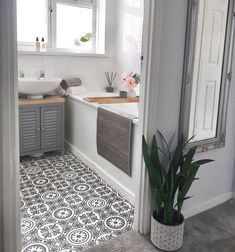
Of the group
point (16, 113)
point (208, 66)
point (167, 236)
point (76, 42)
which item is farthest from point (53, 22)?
point (167, 236)

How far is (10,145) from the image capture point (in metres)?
1.34

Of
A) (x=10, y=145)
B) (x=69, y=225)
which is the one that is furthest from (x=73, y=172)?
(x=10, y=145)

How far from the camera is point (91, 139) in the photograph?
119 inches

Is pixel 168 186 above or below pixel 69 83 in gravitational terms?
below

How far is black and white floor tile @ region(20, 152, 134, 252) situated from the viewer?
1.88 m

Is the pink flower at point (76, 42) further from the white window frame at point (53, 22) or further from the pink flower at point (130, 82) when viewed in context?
the pink flower at point (130, 82)

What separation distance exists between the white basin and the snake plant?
168cm

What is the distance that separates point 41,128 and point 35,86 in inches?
18.6

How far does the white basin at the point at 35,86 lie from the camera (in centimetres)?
295

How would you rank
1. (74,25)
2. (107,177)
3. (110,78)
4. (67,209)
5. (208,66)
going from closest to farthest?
1. (208,66)
2. (67,209)
3. (107,177)
4. (74,25)
5. (110,78)

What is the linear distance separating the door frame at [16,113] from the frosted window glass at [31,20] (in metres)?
2.22

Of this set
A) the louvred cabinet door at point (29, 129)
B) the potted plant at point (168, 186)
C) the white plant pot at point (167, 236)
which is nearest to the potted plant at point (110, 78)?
the louvred cabinet door at point (29, 129)

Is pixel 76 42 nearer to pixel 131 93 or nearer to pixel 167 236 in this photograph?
pixel 131 93

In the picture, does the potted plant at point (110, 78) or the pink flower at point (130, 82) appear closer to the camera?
the pink flower at point (130, 82)
